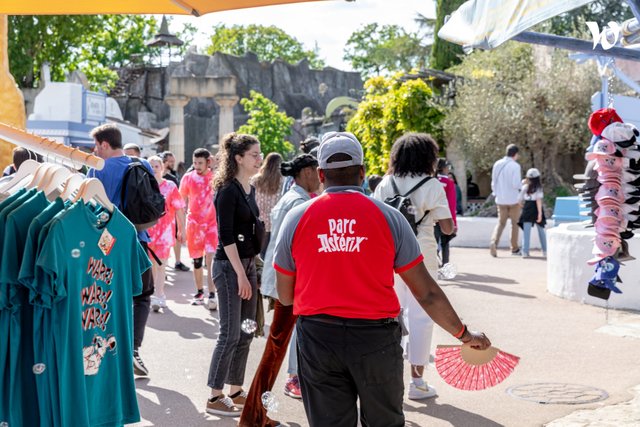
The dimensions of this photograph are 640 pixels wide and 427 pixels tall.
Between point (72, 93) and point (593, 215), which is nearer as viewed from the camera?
point (593, 215)

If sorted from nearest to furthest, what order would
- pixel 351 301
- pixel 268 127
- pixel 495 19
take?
pixel 351 301 < pixel 495 19 < pixel 268 127

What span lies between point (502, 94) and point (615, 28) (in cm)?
1945

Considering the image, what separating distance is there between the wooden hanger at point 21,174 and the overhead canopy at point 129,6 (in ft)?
3.54

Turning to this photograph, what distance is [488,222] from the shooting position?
64.9ft

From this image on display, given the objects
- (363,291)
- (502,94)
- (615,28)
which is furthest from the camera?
(502,94)

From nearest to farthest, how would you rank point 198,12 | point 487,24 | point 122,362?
point 122,362
point 198,12
point 487,24

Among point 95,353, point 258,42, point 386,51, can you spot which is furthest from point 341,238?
point 258,42

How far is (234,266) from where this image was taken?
19.7ft

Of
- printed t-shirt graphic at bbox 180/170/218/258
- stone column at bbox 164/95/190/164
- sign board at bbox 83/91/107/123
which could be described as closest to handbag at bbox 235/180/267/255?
printed t-shirt graphic at bbox 180/170/218/258

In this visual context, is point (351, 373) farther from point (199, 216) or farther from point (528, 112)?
point (528, 112)

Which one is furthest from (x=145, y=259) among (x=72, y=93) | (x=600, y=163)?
(x=72, y=93)

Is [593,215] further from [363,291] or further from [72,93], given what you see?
[72,93]

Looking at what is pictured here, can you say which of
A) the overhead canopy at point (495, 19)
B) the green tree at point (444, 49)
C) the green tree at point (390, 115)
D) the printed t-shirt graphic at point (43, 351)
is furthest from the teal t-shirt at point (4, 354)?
the green tree at point (444, 49)

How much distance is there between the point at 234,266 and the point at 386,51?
57.2 metres
